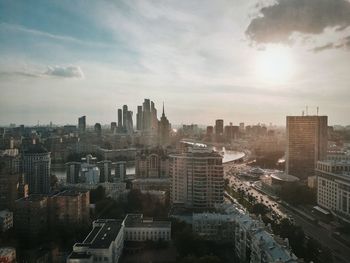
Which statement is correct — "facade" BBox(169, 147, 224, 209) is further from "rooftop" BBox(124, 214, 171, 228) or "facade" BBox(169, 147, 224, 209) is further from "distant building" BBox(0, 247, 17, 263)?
"distant building" BBox(0, 247, 17, 263)

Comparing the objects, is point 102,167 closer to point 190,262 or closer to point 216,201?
point 216,201

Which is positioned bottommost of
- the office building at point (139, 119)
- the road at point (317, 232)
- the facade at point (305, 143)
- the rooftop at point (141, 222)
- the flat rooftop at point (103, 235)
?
the road at point (317, 232)

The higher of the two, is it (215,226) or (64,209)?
(64,209)

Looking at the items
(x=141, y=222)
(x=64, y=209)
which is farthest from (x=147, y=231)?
(x=64, y=209)

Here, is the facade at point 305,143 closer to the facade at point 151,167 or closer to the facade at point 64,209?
the facade at point 151,167

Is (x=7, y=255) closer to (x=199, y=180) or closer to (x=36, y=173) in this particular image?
(x=199, y=180)

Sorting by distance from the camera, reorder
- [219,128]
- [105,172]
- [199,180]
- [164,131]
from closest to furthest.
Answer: [199,180] < [105,172] < [164,131] < [219,128]

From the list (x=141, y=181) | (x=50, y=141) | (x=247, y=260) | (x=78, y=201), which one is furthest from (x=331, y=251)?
(x=50, y=141)

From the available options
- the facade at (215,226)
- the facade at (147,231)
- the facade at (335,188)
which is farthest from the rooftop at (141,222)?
the facade at (335,188)
